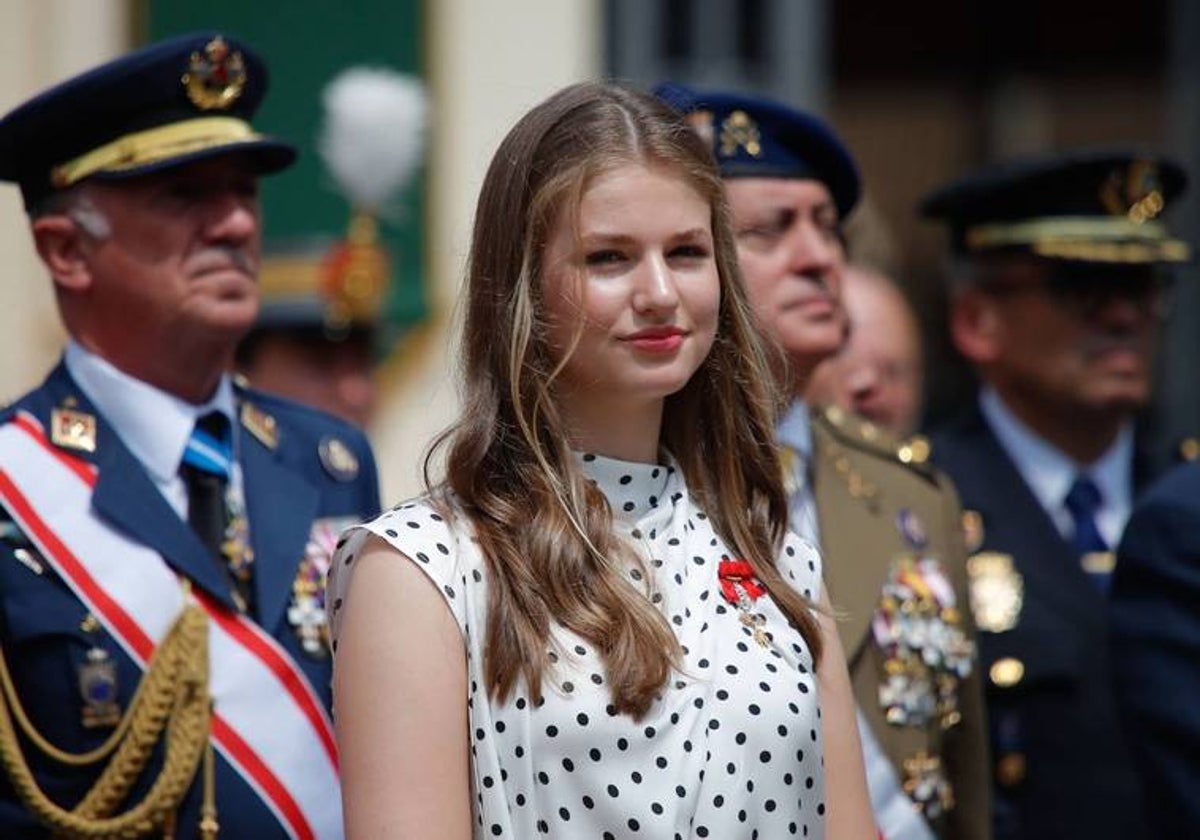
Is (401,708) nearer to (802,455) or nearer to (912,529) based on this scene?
(802,455)

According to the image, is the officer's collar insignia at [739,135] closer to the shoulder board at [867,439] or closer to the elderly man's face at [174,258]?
the shoulder board at [867,439]

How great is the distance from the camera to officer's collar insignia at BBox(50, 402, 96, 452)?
4.04 m

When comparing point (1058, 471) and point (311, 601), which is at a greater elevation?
point (311, 601)

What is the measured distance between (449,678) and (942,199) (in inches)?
112

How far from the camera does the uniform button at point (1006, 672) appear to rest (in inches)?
194

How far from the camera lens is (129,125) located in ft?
14.0

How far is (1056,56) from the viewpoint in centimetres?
958

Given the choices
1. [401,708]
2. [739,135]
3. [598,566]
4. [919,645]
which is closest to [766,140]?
[739,135]

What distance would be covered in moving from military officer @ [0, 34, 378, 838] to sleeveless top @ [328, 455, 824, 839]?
890 millimetres

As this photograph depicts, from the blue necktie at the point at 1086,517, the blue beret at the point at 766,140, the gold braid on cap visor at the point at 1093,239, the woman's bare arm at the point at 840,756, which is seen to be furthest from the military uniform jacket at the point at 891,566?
the gold braid on cap visor at the point at 1093,239

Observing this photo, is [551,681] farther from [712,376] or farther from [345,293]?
[345,293]

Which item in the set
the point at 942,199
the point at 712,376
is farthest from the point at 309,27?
A: the point at 712,376

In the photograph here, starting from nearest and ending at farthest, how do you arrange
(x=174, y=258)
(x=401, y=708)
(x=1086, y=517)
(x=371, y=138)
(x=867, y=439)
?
(x=401, y=708) < (x=174, y=258) < (x=867, y=439) < (x=1086, y=517) < (x=371, y=138)

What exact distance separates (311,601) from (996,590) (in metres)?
1.56
